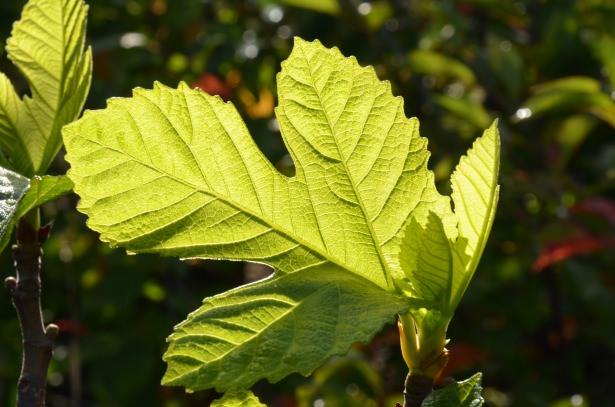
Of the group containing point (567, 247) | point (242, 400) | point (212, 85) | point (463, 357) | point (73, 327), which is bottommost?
point (73, 327)

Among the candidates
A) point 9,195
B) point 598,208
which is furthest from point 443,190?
point 9,195

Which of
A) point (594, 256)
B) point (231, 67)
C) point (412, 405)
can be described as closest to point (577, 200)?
point (594, 256)

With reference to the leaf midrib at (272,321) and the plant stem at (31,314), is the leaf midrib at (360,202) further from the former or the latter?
the plant stem at (31,314)

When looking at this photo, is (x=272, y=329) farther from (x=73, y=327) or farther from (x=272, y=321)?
(x=73, y=327)

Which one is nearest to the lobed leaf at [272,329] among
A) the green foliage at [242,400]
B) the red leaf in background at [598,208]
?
the green foliage at [242,400]

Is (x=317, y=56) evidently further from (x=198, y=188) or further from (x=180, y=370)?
(x=180, y=370)

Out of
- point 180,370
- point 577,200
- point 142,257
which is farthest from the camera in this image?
point 142,257
